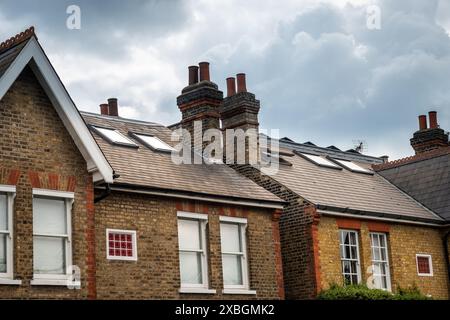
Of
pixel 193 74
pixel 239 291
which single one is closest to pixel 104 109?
pixel 193 74

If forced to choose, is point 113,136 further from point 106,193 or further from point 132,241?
point 106,193

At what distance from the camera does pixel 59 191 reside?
18938 millimetres

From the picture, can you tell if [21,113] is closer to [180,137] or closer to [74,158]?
[74,158]

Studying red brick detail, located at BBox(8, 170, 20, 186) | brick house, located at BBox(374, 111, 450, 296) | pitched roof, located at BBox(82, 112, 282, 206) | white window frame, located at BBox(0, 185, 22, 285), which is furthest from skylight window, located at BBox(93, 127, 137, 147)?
brick house, located at BBox(374, 111, 450, 296)

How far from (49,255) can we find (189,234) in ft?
16.1

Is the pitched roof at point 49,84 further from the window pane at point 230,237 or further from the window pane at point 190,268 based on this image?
the window pane at point 230,237

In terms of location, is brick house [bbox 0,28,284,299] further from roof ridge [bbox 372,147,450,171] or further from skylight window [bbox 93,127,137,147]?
roof ridge [bbox 372,147,450,171]

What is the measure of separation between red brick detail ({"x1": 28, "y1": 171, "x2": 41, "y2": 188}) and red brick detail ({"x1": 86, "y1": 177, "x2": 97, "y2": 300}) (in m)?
1.31

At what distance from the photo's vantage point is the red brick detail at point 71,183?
62.7 feet

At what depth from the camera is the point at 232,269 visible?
23484 mm

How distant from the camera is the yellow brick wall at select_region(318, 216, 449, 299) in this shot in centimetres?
2586
